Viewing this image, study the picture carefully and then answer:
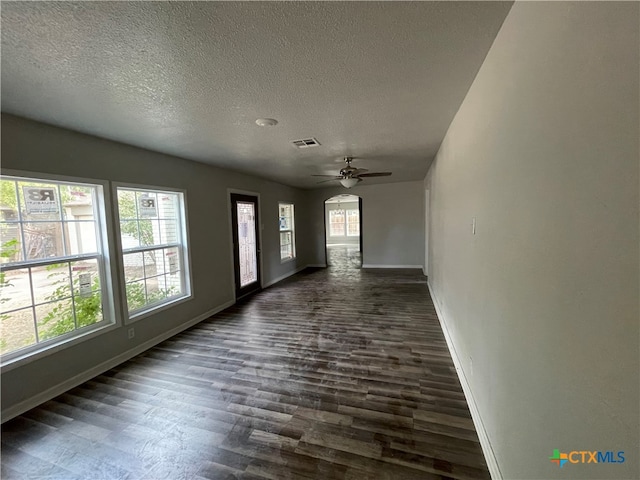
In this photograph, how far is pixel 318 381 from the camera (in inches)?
97.6

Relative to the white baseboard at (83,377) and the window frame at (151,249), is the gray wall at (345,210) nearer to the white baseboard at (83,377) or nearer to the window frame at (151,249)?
the window frame at (151,249)

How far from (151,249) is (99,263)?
2.07ft

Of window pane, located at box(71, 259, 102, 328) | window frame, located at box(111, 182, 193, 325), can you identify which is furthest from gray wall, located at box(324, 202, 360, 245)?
window pane, located at box(71, 259, 102, 328)

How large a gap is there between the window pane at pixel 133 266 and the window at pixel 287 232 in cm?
375

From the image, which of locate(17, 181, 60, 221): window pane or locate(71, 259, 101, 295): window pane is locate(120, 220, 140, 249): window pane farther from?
locate(17, 181, 60, 221): window pane

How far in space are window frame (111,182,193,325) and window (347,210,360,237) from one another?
10357mm

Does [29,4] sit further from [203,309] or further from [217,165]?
[203,309]

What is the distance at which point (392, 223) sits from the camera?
7605 mm

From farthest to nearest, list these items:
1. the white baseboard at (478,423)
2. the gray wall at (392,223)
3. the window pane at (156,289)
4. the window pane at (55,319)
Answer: the gray wall at (392,223)
the window pane at (156,289)
the window pane at (55,319)
the white baseboard at (478,423)

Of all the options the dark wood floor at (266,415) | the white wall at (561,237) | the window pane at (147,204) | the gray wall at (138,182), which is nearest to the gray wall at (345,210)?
the gray wall at (138,182)

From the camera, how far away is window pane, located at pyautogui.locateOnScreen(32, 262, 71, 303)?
238 centimetres

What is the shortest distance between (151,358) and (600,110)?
3874 millimetres

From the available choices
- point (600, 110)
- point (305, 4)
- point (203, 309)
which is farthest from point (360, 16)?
point (203, 309)

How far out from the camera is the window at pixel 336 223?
13773mm
